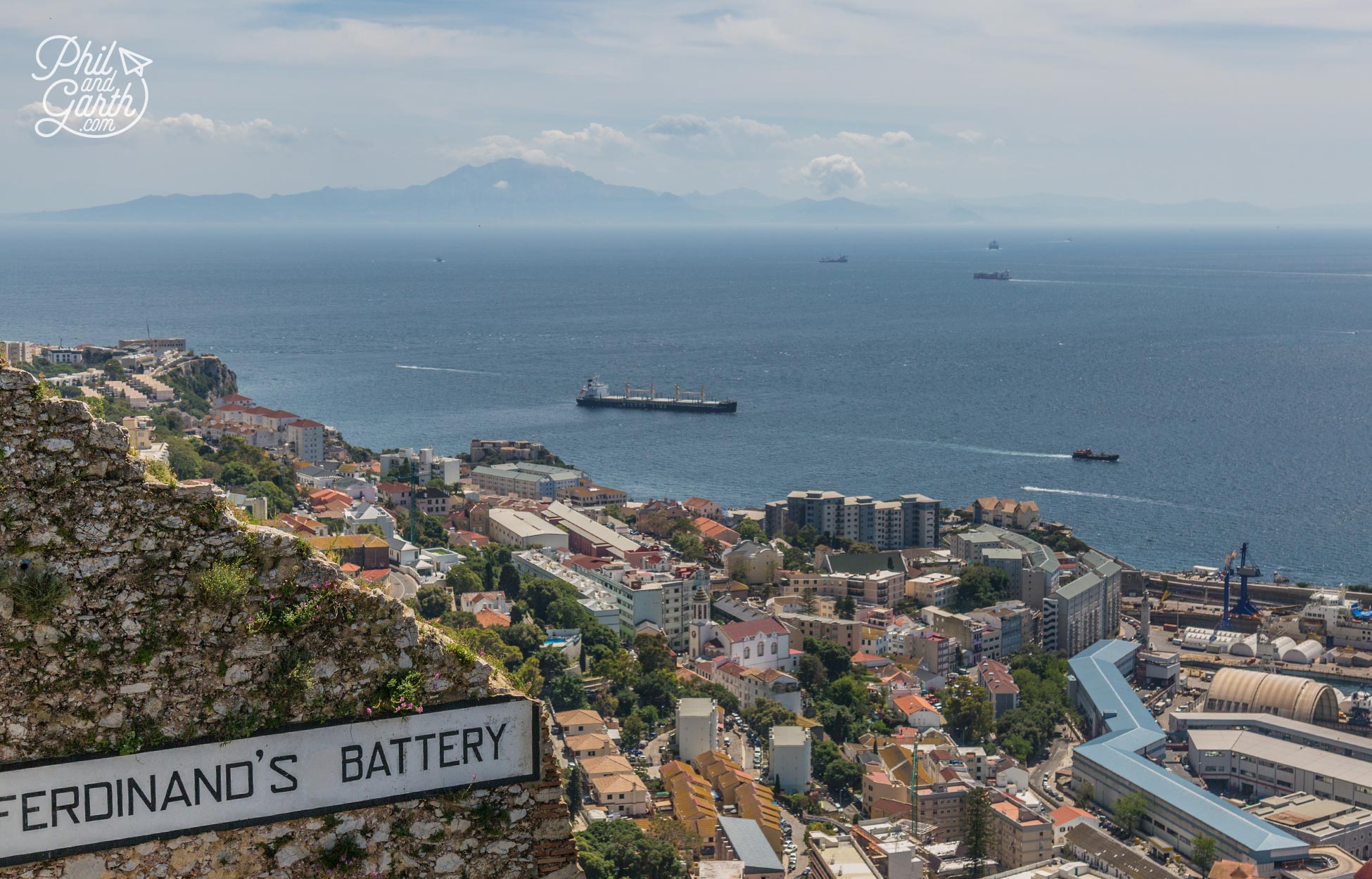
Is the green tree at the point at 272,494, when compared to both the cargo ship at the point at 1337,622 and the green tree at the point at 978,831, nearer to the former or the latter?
the green tree at the point at 978,831

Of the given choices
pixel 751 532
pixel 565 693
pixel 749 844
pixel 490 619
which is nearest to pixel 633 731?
pixel 565 693

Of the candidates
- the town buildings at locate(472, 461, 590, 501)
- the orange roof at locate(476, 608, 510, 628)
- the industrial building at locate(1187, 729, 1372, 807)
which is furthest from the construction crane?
the town buildings at locate(472, 461, 590, 501)

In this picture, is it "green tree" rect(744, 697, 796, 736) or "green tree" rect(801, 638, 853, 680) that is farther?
"green tree" rect(801, 638, 853, 680)

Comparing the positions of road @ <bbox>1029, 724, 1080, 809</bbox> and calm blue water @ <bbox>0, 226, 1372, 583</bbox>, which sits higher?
calm blue water @ <bbox>0, 226, 1372, 583</bbox>

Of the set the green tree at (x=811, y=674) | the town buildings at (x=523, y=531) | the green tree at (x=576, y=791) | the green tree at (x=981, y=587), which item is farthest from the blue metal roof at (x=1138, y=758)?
the town buildings at (x=523, y=531)

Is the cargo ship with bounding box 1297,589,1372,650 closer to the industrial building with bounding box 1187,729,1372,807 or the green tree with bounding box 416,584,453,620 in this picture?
the industrial building with bounding box 1187,729,1372,807

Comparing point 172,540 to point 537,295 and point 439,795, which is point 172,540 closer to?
point 439,795
